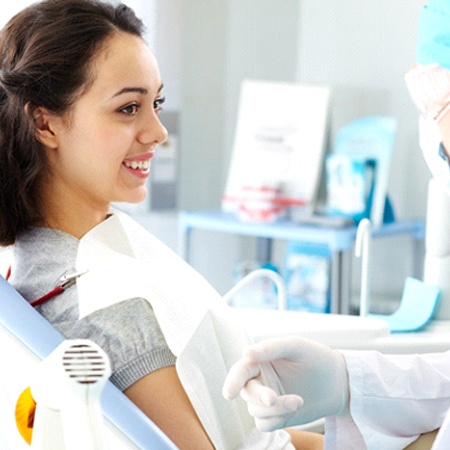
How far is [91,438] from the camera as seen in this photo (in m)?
0.90

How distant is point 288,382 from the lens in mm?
1231

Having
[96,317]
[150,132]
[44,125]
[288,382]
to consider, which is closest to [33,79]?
[44,125]

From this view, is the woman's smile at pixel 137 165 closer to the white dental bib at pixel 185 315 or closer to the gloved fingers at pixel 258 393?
the white dental bib at pixel 185 315

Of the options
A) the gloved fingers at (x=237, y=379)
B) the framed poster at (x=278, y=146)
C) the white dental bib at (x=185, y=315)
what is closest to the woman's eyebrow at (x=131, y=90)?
the white dental bib at (x=185, y=315)

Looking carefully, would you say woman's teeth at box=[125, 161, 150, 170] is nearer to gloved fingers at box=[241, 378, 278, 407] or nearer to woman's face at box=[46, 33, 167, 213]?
woman's face at box=[46, 33, 167, 213]

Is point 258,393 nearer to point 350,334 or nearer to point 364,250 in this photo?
point 350,334

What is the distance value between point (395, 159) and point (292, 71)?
2.25 feet

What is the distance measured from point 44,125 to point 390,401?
652mm

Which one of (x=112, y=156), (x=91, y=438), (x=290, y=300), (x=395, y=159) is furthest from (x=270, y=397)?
(x=395, y=159)

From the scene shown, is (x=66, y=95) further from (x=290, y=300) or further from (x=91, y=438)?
(x=290, y=300)

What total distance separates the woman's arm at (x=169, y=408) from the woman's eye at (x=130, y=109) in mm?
423

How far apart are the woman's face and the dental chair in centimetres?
30

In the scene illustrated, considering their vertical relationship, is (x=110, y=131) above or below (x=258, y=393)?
above

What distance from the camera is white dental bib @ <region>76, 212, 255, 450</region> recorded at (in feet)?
4.46
